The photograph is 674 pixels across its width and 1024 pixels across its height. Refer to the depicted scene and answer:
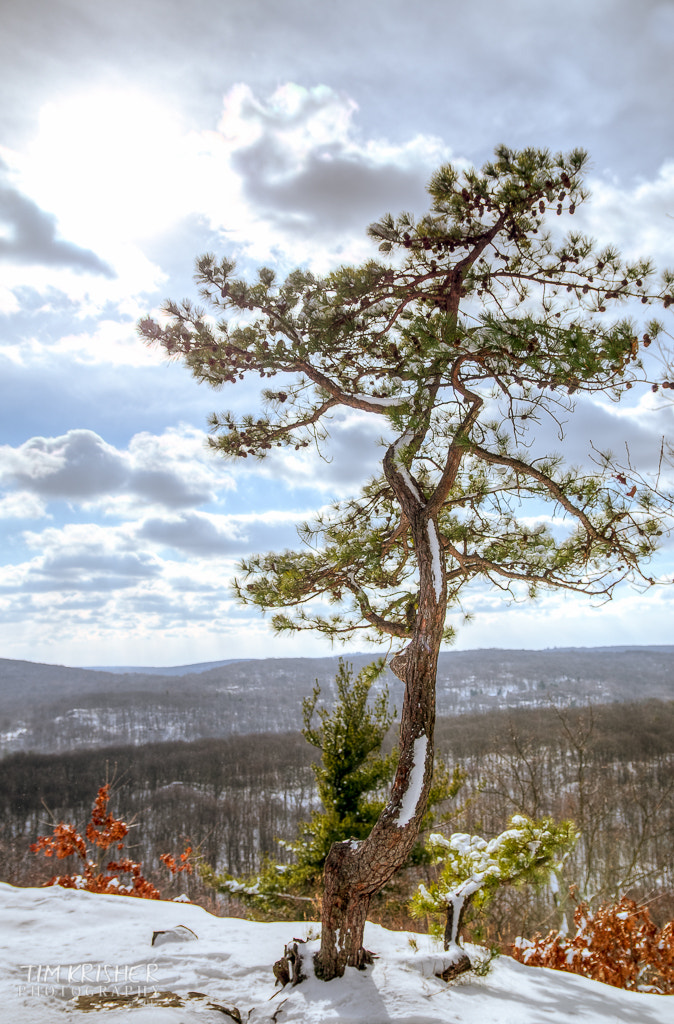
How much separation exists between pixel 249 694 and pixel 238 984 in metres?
124

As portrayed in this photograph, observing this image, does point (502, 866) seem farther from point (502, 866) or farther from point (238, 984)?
point (238, 984)

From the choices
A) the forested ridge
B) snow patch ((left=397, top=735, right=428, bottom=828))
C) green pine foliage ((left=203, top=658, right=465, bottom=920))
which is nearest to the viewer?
snow patch ((left=397, top=735, right=428, bottom=828))

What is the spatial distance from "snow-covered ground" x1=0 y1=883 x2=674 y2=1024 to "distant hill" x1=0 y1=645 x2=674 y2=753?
77597 mm

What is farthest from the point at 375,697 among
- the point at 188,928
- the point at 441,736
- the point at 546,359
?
the point at 441,736

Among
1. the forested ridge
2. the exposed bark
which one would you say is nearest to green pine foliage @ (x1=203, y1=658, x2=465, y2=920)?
the exposed bark

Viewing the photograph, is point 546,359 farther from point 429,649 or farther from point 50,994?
point 50,994

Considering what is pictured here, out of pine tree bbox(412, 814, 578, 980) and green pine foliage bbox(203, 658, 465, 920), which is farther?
green pine foliage bbox(203, 658, 465, 920)

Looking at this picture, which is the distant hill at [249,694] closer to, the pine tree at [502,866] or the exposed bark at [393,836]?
the pine tree at [502,866]

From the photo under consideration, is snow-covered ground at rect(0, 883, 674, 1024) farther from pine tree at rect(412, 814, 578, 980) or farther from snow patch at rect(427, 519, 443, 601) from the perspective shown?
snow patch at rect(427, 519, 443, 601)

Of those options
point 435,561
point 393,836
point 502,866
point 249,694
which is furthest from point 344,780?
point 249,694

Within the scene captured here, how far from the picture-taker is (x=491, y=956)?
3.26 m

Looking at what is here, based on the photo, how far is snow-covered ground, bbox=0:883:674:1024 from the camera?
8.01ft

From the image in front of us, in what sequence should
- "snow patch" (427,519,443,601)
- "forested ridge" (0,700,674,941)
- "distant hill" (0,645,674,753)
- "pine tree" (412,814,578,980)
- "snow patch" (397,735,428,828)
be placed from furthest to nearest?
"distant hill" (0,645,674,753) < "forested ridge" (0,700,674,941) < "pine tree" (412,814,578,980) < "snow patch" (427,519,443,601) < "snow patch" (397,735,428,828)

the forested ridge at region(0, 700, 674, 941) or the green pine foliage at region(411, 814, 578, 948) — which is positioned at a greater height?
the green pine foliage at region(411, 814, 578, 948)
